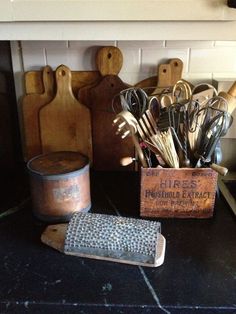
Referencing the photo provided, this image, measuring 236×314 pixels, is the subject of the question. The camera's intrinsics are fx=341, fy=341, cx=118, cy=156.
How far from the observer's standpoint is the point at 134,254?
27.0 inches

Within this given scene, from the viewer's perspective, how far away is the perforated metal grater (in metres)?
0.69

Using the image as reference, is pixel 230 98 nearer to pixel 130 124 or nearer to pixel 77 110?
pixel 130 124

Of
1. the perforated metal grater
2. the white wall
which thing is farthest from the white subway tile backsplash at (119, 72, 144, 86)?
the perforated metal grater

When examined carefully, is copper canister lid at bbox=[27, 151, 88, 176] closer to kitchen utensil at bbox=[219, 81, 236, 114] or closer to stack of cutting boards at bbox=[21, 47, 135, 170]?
stack of cutting boards at bbox=[21, 47, 135, 170]

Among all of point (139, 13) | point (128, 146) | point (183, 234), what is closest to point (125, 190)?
point (128, 146)

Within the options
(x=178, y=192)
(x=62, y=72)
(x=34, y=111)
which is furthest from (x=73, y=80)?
(x=178, y=192)

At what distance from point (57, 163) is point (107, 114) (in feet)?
0.88

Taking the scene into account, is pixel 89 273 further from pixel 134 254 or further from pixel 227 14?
pixel 227 14

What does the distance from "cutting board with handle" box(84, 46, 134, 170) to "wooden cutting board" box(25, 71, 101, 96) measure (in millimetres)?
30

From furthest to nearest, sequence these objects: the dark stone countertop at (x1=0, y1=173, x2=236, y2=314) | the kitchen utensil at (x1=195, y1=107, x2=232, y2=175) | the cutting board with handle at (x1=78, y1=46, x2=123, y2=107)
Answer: the cutting board with handle at (x1=78, y1=46, x2=123, y2=107) → the kitchen utensil at (x1=195, y1=107, x2=232, y2=175) → the dark stone countertop at (x1=0, y1=173, x2=236, y2=314)

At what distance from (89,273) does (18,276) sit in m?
0.14

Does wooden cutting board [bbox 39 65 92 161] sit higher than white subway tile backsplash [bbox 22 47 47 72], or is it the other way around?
white subway tile backsplash [bbox 22 47 47 72]

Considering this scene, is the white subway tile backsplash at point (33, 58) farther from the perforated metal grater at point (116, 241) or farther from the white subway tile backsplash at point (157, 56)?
the perforated metal grater at point (116, 241)

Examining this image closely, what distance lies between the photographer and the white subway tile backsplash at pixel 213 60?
1.01 metres
